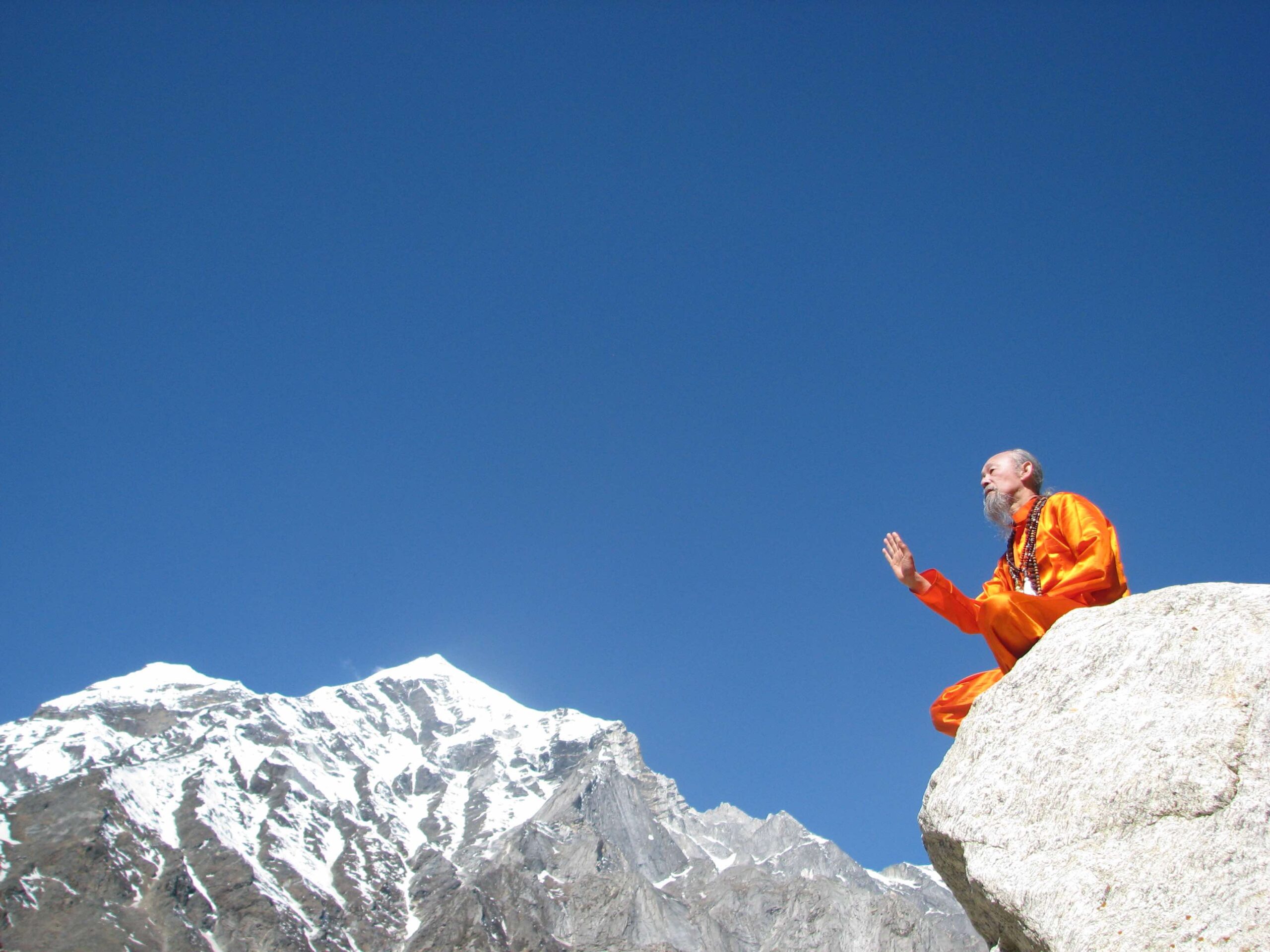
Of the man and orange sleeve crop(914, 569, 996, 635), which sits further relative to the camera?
orange sleeve crop(914, 569, 996, 635)

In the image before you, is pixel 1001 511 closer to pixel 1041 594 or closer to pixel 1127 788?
pixel 1041 594

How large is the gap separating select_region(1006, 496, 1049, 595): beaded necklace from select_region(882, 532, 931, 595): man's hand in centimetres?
63

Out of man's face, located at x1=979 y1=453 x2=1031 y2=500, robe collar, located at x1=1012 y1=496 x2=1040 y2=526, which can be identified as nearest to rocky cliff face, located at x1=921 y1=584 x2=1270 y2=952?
robe collar, located at x1=1012 y1=496 x2=1040 y2=526

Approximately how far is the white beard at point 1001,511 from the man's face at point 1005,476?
2cm

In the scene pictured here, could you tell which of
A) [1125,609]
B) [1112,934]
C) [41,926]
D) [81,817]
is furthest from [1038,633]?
[81,817]

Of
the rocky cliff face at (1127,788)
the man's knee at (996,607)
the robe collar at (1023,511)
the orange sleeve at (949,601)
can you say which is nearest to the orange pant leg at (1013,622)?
the man's knee at (996,607)

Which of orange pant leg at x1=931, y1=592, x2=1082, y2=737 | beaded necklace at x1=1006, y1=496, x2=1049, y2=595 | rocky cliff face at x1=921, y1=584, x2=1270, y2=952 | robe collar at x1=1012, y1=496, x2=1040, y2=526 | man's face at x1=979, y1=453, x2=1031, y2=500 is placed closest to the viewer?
rocky cliff face at x1=921, y1=584, x2=1270, y2=952

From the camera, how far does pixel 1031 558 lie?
21.9 ft

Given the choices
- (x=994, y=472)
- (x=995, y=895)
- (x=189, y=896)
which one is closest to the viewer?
(x=995, y=895)

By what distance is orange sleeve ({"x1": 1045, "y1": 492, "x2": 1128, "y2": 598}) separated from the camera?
5.98 meters

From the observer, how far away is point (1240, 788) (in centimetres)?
440

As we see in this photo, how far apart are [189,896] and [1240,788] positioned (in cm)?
21467

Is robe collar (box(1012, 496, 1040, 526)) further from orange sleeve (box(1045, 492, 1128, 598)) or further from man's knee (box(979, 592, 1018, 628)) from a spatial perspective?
man's knee (box(979, 592, 1018, 628))

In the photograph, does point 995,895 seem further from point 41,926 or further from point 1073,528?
point 41,926
